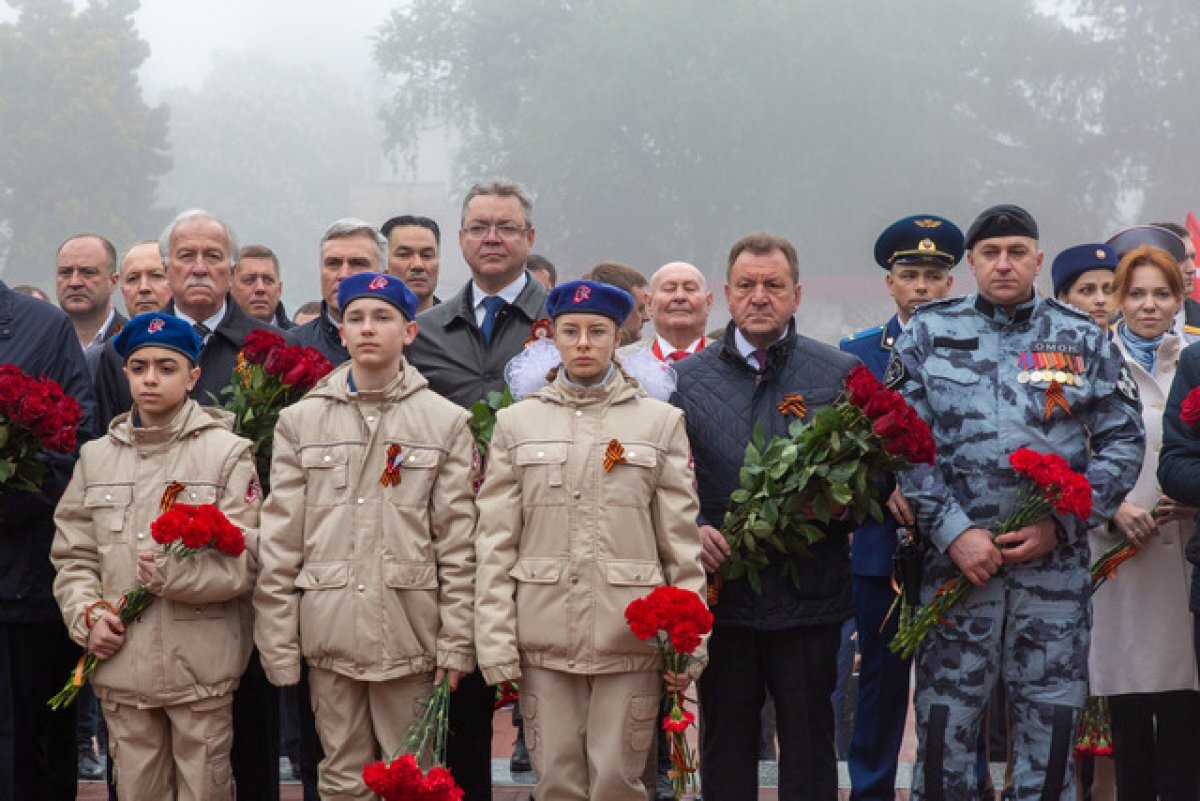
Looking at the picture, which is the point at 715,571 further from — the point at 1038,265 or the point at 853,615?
the point at 1038,265

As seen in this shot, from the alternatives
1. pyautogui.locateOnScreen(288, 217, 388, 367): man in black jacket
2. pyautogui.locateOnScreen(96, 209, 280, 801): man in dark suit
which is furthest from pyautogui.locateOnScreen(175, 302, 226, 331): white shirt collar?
pyautogui.locateOnScreen(288, 217, 388, 367): man in black jacket

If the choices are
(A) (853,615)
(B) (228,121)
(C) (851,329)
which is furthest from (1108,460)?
(B) (228,121)

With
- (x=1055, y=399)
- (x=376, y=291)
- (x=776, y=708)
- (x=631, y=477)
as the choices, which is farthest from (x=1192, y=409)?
(x=376, y=291)

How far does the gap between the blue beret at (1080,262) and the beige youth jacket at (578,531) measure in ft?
9.09

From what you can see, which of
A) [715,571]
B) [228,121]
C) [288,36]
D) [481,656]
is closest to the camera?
[481,656]

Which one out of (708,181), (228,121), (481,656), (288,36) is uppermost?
(288,36)

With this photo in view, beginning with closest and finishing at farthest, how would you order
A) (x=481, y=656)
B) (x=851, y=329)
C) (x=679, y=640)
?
(x=679, y=640) < (x=481, y=656) < (x=851, y=329)

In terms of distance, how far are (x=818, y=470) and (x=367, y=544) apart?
5.56 ft

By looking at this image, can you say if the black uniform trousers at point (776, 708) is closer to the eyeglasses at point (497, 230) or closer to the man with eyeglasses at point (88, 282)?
the eyeglasses at point (497, 230)

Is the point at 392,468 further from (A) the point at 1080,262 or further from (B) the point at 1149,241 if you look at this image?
(B) the point at 1149,241

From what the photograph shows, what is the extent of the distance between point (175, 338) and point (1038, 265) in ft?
11.3

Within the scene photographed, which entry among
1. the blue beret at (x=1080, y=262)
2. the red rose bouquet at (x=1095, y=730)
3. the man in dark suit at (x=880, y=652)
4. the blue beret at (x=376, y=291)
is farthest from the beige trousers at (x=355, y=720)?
the blue beret at (x=1080, y=262)

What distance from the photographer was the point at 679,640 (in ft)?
15.8

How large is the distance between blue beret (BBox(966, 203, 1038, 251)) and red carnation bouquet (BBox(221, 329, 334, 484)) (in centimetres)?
277
